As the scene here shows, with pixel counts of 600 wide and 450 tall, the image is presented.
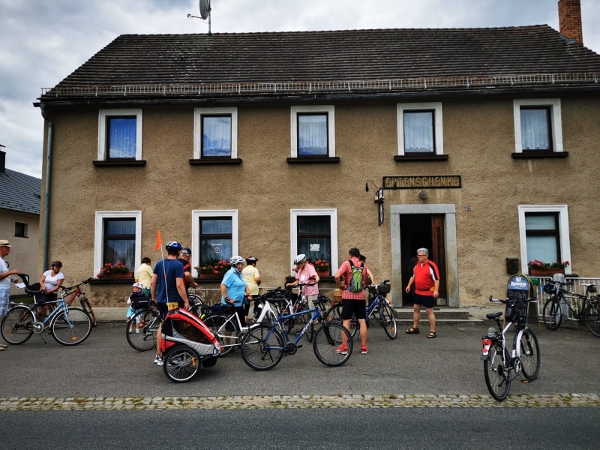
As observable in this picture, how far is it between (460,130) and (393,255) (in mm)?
4059

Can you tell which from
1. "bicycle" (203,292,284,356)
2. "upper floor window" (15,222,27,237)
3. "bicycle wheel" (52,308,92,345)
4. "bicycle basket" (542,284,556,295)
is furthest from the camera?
"upper floor window" (15,222,27,237)

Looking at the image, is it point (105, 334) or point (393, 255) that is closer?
point (105, 334)

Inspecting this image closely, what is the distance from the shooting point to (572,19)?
15.4 m

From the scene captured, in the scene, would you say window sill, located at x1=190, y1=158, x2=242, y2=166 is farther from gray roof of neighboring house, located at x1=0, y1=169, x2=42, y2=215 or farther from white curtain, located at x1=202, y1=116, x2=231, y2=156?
gray roof of neighboring house, located at x1=0, y1=169, x2=42, y2=215

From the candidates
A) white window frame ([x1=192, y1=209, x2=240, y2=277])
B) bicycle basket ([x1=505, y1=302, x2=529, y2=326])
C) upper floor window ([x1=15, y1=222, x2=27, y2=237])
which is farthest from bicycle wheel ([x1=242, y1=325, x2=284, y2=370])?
upper floor window ([x1=15, y1=222, x2=27, y2=237])

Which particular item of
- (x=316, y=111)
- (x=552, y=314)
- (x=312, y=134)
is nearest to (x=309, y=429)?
(x=552, y=314)

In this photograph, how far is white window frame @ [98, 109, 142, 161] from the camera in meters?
13.1

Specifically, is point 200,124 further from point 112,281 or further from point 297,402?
point 297,402

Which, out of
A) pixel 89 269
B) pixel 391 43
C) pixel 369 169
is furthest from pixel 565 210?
pixel 89 269

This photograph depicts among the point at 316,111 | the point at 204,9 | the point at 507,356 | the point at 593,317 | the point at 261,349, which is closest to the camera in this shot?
the point at 507,356

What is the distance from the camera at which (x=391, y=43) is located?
15812 mm

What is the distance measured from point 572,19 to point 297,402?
53.6 feet

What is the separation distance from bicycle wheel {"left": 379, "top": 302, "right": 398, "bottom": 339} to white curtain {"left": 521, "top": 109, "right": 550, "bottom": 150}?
6834mm

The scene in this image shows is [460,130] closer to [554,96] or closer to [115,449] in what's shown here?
[554,96]
